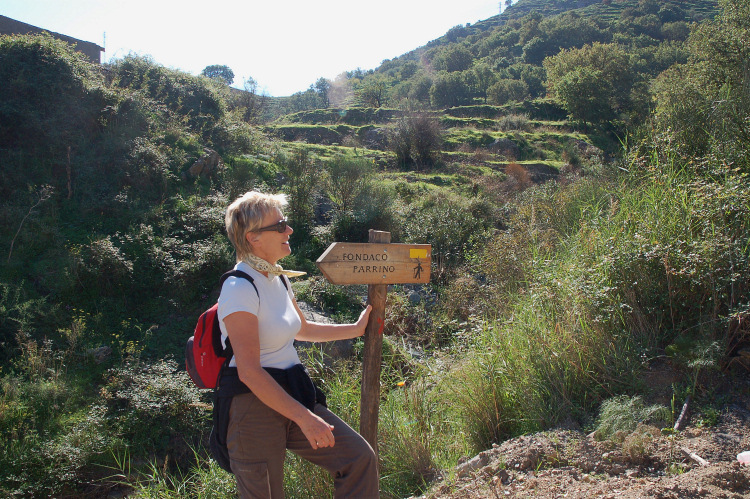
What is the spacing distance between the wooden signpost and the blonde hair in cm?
60

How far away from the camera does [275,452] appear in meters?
1.95

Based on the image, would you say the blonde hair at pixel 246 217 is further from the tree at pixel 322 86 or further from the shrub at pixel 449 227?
the tree at pixel 322 86

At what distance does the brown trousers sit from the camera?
1.89 m

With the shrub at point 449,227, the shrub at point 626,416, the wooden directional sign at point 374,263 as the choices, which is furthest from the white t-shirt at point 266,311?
the shrub at point 449,227

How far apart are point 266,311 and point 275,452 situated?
569 mm

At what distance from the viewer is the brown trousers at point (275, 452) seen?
189 cm

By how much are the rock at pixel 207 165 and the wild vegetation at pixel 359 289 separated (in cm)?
5

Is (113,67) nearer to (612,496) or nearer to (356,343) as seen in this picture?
(356,343)

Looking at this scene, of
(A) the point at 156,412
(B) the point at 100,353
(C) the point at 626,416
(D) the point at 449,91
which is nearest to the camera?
(C) the point at 626,416

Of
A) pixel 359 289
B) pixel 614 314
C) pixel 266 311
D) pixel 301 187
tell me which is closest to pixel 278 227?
pixel 266 311

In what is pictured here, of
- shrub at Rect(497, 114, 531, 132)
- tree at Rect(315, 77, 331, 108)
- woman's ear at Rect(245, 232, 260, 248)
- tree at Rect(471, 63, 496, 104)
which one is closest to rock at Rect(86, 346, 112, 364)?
woman's ear at Rect(245, 232, 260, 248)

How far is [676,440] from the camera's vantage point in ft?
8.89

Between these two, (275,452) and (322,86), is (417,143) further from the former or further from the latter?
(322,86)

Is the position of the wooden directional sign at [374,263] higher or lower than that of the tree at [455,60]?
lower
